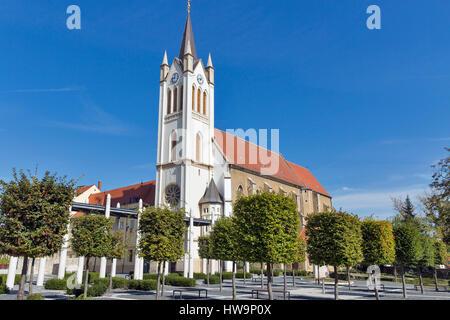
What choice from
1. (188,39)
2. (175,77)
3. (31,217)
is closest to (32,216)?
(31,217)

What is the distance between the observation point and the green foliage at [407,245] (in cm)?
2698

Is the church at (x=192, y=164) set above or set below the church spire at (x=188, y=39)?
below

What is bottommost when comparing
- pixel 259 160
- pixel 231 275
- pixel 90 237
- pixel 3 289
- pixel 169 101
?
pixel 231 275

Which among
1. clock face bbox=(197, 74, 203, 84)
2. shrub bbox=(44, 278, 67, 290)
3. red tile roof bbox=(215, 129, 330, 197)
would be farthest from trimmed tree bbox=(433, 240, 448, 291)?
clock face bbox=(197, 74, 203, 84)

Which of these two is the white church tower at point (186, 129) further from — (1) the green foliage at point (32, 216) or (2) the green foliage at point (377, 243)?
(1) the green foliage at point (32, 216)

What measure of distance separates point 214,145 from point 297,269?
84.2 ft

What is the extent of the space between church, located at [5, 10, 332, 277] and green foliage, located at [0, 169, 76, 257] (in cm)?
3173

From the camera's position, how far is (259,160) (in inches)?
2680

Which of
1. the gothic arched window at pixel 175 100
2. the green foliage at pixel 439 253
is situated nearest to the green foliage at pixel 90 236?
the green foliage at pixel 439 253

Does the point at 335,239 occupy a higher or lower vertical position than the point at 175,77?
lower

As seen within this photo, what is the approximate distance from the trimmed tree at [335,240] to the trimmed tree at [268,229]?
3.20 meters

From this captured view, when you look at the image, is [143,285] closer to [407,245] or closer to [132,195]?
[407,245]

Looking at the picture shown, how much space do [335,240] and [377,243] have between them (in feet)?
17.4

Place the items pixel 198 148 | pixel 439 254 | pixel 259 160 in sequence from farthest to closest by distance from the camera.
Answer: pixel 259 160 → pixel 198 148 → pixel 439 254
